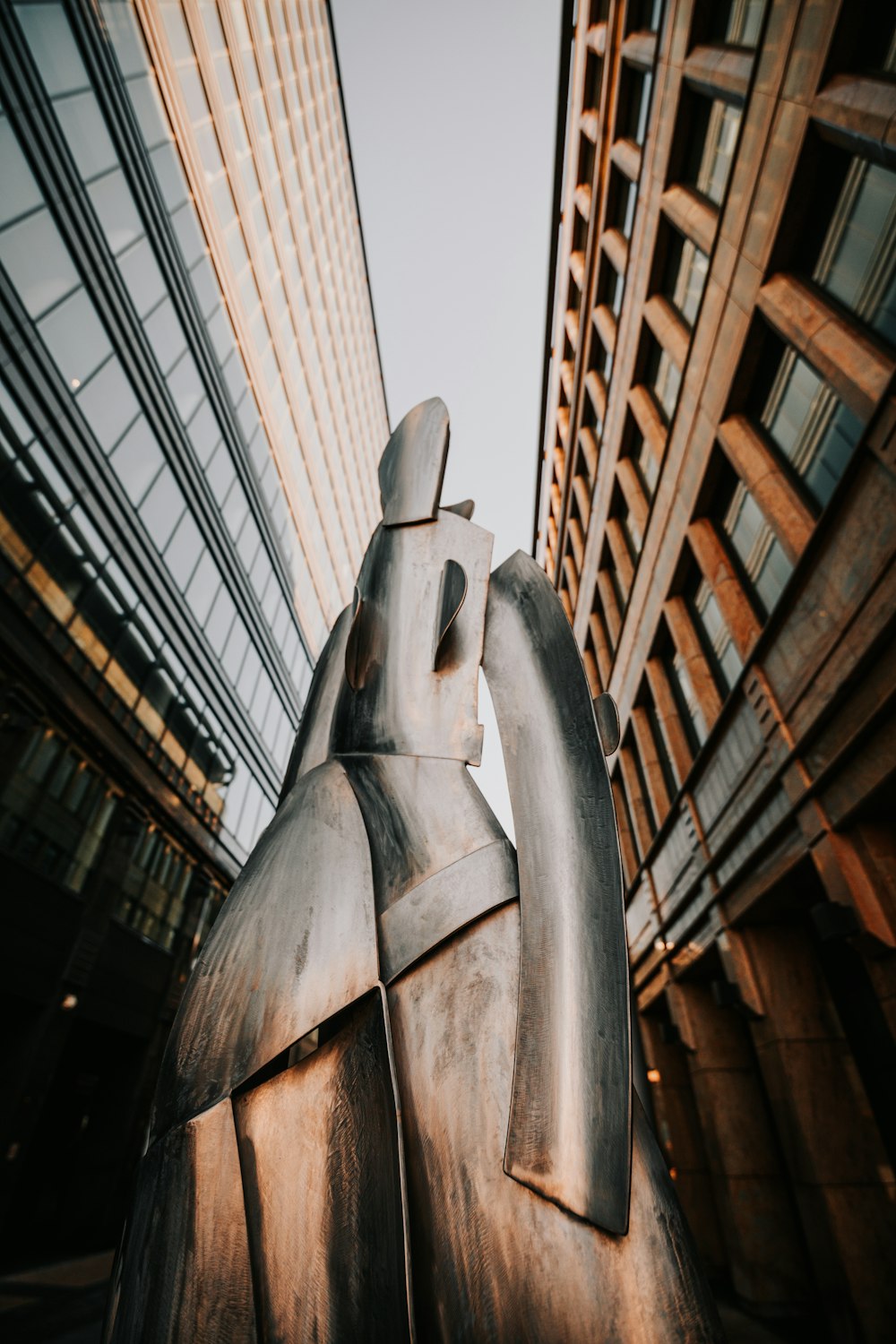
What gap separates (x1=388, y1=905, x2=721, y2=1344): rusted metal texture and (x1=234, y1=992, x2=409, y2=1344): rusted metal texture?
60 millimetres

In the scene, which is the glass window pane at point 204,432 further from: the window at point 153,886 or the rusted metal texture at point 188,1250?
the rusted metal texture at point 188,1250

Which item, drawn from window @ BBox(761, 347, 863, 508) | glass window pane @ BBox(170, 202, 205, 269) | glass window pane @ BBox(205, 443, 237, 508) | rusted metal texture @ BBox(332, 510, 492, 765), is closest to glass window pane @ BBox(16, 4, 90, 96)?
glass window pane @ BBox(170, 202, 205, 269)

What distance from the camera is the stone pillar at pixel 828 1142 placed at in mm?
5980

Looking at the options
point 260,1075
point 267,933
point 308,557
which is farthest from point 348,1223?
point 308,557

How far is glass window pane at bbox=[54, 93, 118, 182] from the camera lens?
1066 centimetres

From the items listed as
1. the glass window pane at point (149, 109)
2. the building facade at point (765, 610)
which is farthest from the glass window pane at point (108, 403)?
the building facade at point (765, 610)

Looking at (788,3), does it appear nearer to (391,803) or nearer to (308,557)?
(391,803)

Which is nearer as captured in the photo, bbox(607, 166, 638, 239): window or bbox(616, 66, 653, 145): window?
bbox(616, 66, 653, 145): window

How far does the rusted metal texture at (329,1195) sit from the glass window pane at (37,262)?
13057 mm

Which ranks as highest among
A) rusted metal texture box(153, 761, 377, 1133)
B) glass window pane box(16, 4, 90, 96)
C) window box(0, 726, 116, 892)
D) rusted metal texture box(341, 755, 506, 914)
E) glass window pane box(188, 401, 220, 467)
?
glass window pane box(188, 401, 220, 467)

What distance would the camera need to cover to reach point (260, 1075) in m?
1.05

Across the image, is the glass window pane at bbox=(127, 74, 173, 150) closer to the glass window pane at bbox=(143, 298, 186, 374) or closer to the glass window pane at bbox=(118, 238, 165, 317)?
the glass window pane at bbox=(118, 238, 165, 317)

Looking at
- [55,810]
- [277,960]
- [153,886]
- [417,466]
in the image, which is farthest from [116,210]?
[277,960]

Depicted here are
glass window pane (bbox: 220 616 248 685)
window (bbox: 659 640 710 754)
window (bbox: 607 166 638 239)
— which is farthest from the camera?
glass window pane (bbox: 220 616 248 685)
